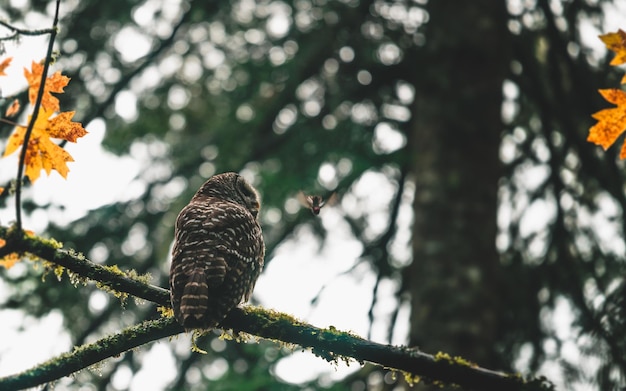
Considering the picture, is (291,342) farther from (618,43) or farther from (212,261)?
(618,43)

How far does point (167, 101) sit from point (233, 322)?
5.19 m

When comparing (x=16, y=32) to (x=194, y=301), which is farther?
(x=194, y=301)

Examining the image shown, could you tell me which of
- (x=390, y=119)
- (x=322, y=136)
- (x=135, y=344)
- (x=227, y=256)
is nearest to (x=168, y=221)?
(x=322, y=136)

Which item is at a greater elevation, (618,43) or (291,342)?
(618,43)

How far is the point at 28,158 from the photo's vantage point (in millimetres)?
2178

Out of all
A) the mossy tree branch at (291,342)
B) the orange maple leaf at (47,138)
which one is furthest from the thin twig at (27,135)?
the orange maple leaf at (47,138)

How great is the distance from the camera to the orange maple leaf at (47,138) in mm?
2178

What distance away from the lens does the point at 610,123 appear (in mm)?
2375

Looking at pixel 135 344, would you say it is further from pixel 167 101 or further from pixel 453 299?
pixel 167 101

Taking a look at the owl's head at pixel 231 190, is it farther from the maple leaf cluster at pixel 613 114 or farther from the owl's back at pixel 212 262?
the maple leaf cluster at pixel 613 114

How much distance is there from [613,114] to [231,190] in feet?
7.19

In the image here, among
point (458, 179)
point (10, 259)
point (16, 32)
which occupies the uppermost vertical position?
point (458, 179)

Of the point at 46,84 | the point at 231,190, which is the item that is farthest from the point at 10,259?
the point at 231,190

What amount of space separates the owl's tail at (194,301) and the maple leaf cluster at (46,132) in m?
0.66
